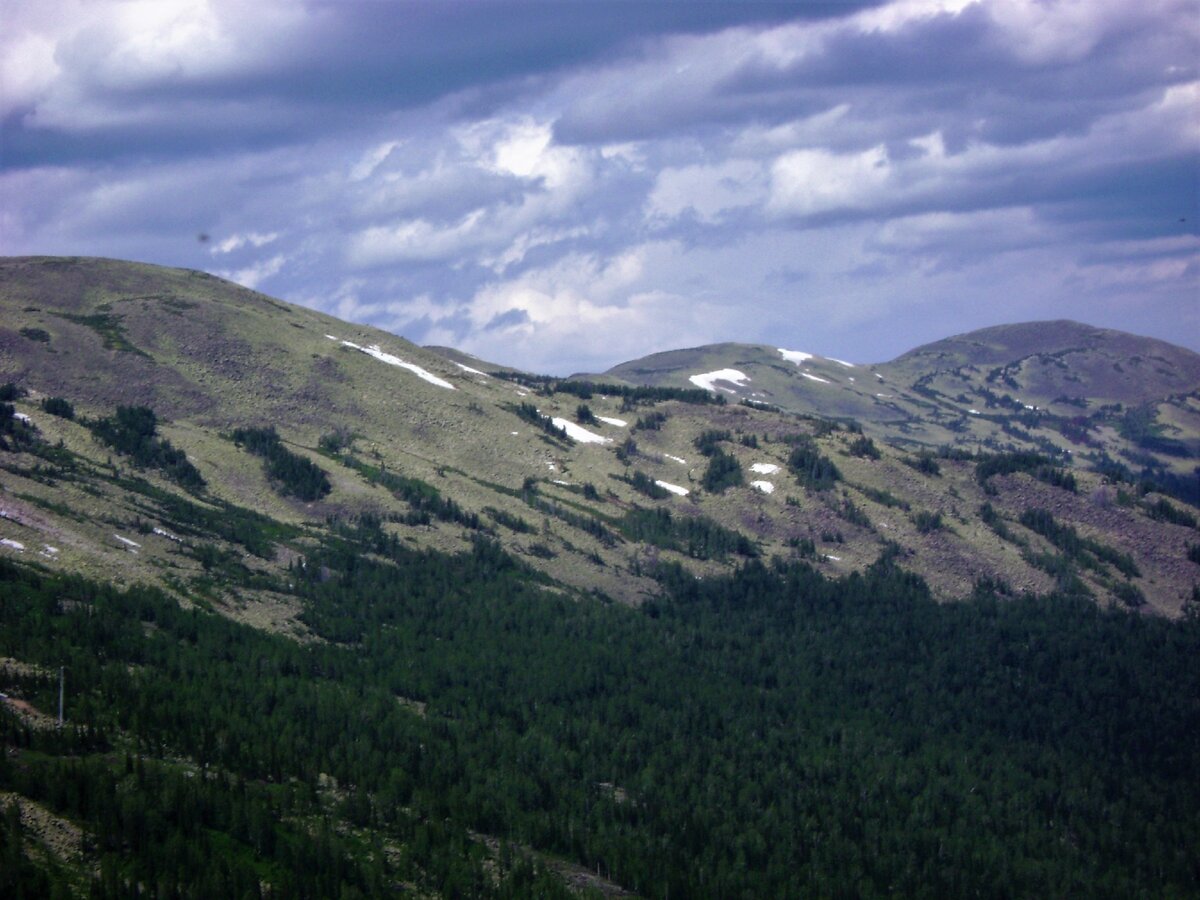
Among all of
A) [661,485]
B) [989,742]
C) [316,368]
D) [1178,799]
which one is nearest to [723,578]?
[661,485]

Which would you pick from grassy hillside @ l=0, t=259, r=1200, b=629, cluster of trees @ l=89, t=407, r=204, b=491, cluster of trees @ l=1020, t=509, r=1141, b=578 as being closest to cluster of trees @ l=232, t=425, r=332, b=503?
grassy hillside @ l=0, t=259, r=1200, b=629

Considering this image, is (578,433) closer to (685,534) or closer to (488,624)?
(685,534)

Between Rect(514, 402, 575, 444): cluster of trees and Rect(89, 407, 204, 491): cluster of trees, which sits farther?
Rect(514, 402, 575, 444): cluster of trees

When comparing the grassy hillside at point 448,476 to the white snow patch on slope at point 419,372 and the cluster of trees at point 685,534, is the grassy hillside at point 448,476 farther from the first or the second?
the white snow patch on slope at point 419,372

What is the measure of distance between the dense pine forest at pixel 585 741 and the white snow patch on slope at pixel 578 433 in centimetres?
4494

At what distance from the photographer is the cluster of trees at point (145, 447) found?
131 meters

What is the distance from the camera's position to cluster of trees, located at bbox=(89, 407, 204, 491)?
130750 millimetres

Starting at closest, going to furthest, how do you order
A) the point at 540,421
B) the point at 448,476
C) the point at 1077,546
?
the point at 448,476
the point at 1077,546
the point at 540,421

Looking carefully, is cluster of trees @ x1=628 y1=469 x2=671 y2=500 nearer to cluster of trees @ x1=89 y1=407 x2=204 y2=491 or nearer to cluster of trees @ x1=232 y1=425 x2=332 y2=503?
cluster of trees @ x1=232 y1=425 x2=332 y2=503

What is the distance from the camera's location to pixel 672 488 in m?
178

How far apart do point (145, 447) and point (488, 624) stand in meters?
44.6

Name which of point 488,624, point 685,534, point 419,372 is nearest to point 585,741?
point 488,624

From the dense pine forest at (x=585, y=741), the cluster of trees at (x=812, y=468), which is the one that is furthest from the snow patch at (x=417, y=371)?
the dense pine forest at (x=585, y=741)

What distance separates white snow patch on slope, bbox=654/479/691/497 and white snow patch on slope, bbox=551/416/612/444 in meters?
14.3
